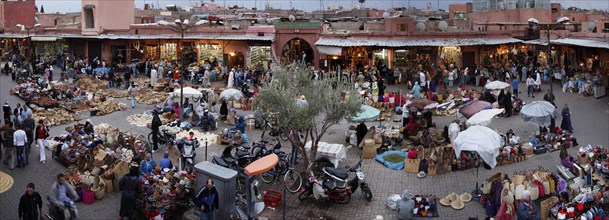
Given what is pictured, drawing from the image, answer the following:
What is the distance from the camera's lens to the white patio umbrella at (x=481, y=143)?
47.3ft

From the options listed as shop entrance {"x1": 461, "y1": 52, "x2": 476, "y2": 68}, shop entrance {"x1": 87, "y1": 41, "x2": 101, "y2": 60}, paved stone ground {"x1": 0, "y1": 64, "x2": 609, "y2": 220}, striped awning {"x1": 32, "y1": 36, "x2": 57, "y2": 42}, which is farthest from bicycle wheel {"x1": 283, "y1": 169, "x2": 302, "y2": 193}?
striped awning {"x1": 32, "y1": 36, "x2": 57, "y2": 42}

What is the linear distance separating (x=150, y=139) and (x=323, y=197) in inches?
337

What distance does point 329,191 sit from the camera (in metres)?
13.6

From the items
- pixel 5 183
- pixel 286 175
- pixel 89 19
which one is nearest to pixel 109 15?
pixel 89 19

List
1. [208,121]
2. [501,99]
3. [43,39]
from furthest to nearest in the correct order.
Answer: [43,39], [501,99], [208,121]

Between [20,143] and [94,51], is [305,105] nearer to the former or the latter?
[20,143]

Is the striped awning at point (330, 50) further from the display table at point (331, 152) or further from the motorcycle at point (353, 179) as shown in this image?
the motorcycle at point (353, 179)

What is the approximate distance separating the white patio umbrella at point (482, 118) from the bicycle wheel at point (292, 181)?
6520 mm

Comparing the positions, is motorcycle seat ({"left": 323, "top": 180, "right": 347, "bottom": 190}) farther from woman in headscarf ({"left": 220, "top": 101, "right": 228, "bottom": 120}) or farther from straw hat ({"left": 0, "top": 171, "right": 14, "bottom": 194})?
woman in headscarf ({"left": 220, "top": 101, "right": 228, "bottom": 120})

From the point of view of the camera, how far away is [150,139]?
19.8 metres

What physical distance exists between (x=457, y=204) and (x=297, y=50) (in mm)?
26171

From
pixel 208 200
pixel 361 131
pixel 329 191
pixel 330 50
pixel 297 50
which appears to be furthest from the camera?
pixel 297 50

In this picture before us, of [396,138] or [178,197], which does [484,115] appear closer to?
[396,138]

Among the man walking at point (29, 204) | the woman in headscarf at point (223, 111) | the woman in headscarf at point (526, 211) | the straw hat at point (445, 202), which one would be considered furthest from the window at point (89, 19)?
the woman in headscarf at point (526, 211)
